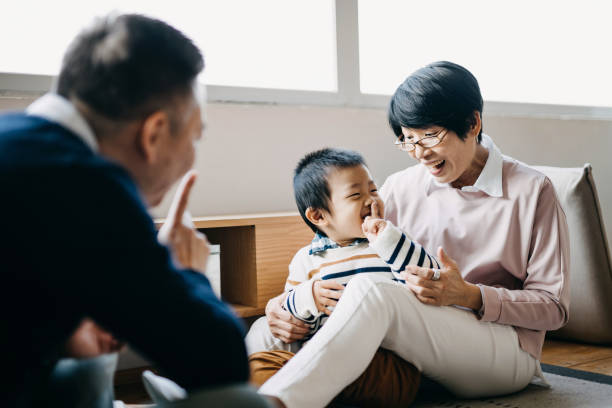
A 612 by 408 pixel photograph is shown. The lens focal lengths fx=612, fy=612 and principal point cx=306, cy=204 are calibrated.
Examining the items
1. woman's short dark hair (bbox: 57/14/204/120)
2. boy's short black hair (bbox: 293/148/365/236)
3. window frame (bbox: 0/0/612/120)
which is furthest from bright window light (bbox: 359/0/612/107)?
woman's short dark hair (bbox: 57/14/204/120)

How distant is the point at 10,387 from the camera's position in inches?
27.4

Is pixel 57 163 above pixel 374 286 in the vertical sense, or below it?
above

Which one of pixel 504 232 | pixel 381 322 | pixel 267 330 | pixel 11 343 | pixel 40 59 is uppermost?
pixel 40 59

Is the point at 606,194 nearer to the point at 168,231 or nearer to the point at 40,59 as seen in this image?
the point at 40,59

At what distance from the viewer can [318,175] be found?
182cm

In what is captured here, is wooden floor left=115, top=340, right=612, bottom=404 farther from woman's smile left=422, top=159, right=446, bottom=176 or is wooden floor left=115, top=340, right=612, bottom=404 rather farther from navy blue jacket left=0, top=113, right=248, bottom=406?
navy blue jacket left=0, top=113, right=248, bottom=406

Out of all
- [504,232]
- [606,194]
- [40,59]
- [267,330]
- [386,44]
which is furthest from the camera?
[606,194]

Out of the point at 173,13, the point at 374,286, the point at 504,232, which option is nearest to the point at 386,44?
the point at 173,13

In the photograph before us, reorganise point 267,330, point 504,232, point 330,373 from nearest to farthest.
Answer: point 330,373, point 504,232, point 267,330

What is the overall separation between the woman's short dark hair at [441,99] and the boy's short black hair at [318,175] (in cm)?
21

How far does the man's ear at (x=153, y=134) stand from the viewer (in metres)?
0.77

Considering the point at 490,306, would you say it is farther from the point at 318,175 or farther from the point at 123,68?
the point at 123,68

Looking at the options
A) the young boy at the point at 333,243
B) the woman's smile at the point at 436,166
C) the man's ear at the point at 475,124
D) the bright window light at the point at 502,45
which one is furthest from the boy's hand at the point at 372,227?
the bright window light at the point at 502,45

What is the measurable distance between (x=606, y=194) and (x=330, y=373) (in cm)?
291
